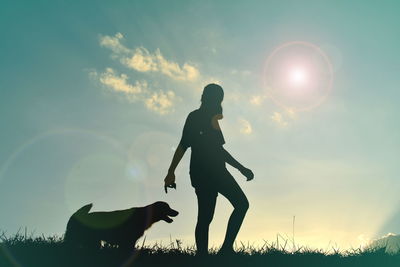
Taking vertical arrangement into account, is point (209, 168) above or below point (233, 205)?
above

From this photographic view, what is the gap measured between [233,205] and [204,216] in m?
0.50

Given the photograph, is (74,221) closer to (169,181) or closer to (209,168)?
(169,181)

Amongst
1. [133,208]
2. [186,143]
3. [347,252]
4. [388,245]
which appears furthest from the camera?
[133,208]

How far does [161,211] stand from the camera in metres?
9.09

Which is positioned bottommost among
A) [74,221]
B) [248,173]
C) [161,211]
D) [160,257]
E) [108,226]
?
[160,257]

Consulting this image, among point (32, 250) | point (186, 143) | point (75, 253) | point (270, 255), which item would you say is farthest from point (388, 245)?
point (32, 250)

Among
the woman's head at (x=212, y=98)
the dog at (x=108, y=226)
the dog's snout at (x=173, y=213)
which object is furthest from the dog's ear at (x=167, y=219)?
the woman's head at (x=212, y=98)

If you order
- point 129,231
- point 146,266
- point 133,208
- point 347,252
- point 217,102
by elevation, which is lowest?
point 146,266

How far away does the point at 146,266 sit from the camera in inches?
205

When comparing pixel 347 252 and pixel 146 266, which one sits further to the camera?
pixel 347 252

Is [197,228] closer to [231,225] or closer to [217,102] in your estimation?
[231,225]

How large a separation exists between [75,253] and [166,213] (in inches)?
150

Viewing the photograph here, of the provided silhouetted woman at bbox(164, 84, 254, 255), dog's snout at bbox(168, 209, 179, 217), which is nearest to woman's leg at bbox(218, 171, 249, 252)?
silhouetted woman at bbox(164, 84, 254, 255)

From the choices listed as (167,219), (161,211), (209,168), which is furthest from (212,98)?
(167,219)
